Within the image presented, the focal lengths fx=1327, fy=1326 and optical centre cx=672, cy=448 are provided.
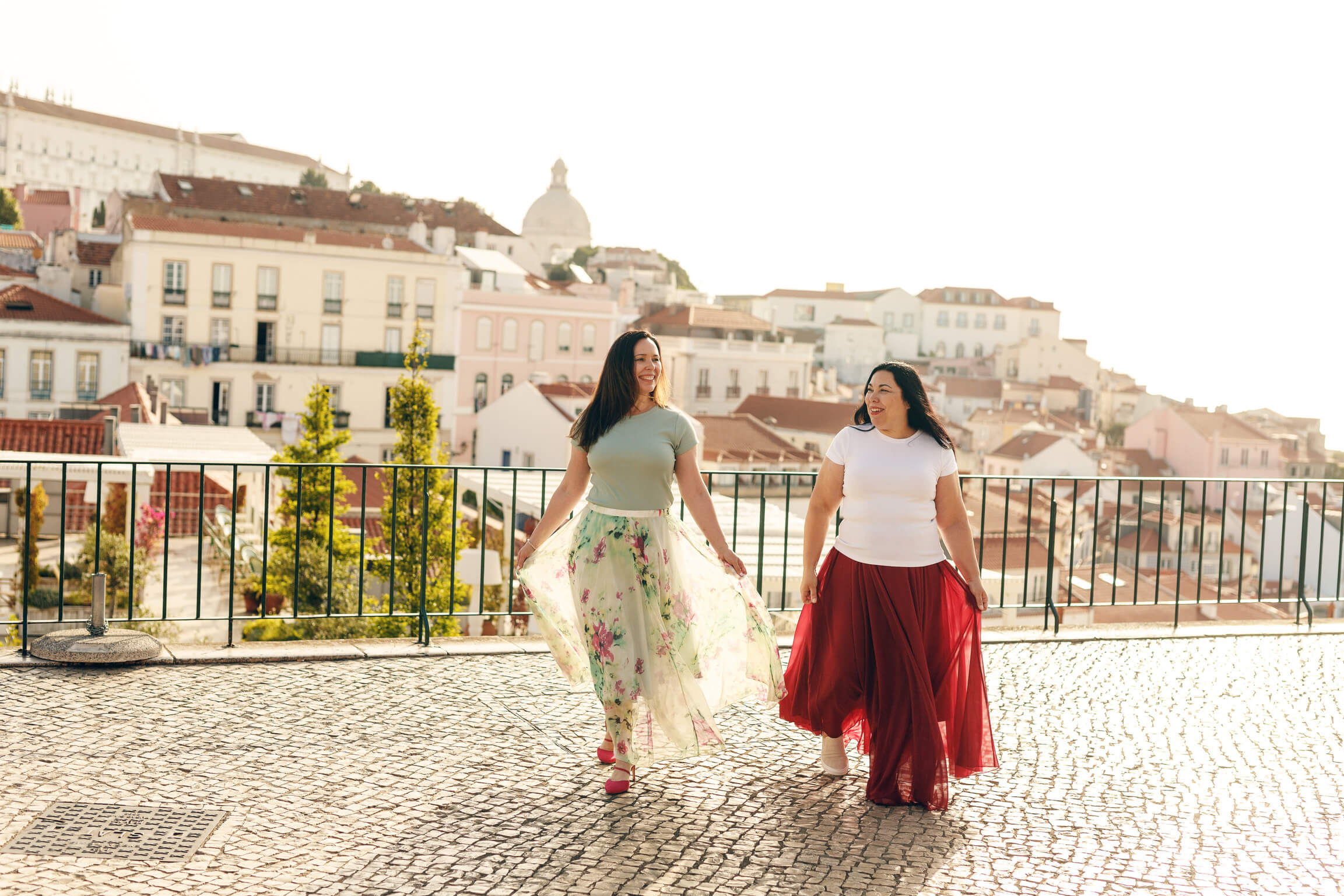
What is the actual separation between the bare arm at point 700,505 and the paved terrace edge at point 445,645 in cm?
223

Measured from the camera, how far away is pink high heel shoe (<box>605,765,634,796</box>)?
4449 mm

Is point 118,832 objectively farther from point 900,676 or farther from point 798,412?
point 798,412

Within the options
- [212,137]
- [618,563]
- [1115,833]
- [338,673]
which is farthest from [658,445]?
[212,137]

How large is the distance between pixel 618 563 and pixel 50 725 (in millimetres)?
2293

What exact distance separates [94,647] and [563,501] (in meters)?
2.62

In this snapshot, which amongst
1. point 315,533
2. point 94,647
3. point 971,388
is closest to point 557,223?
point 971,388

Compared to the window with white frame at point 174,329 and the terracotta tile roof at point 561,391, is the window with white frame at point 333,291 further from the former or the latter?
the terracotta tile roof at point 561,391

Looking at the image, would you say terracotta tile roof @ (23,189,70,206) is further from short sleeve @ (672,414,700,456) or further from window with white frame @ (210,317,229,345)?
short sleeve @ (672,414,700,456)

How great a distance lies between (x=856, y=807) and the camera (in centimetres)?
440

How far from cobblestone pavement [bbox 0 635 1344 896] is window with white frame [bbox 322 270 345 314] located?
163ft

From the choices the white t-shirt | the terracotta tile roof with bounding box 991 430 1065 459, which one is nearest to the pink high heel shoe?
the white t-shirt

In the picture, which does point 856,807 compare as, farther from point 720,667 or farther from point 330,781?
point 330,781

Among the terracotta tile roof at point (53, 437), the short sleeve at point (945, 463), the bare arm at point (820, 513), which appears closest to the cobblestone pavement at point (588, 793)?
the bare arm at point (820, 513)

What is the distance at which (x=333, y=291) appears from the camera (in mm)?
54062
